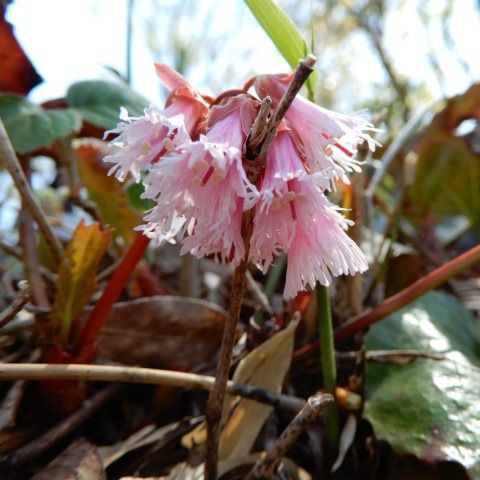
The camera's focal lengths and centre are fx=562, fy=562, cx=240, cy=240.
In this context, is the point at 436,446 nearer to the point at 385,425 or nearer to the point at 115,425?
the point at 385,425

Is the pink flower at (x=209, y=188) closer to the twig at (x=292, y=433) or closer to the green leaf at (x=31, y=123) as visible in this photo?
the twig at (x=292, y=433)

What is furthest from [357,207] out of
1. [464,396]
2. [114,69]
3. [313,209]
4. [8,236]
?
[8,236]

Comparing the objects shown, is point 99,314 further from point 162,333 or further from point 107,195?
point 107,195

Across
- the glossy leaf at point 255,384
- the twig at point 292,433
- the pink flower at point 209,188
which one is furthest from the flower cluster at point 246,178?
the glossy leaf at point 255,384

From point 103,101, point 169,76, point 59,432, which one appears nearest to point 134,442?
point 59,432

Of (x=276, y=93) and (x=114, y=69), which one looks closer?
(x=276, y=93)
